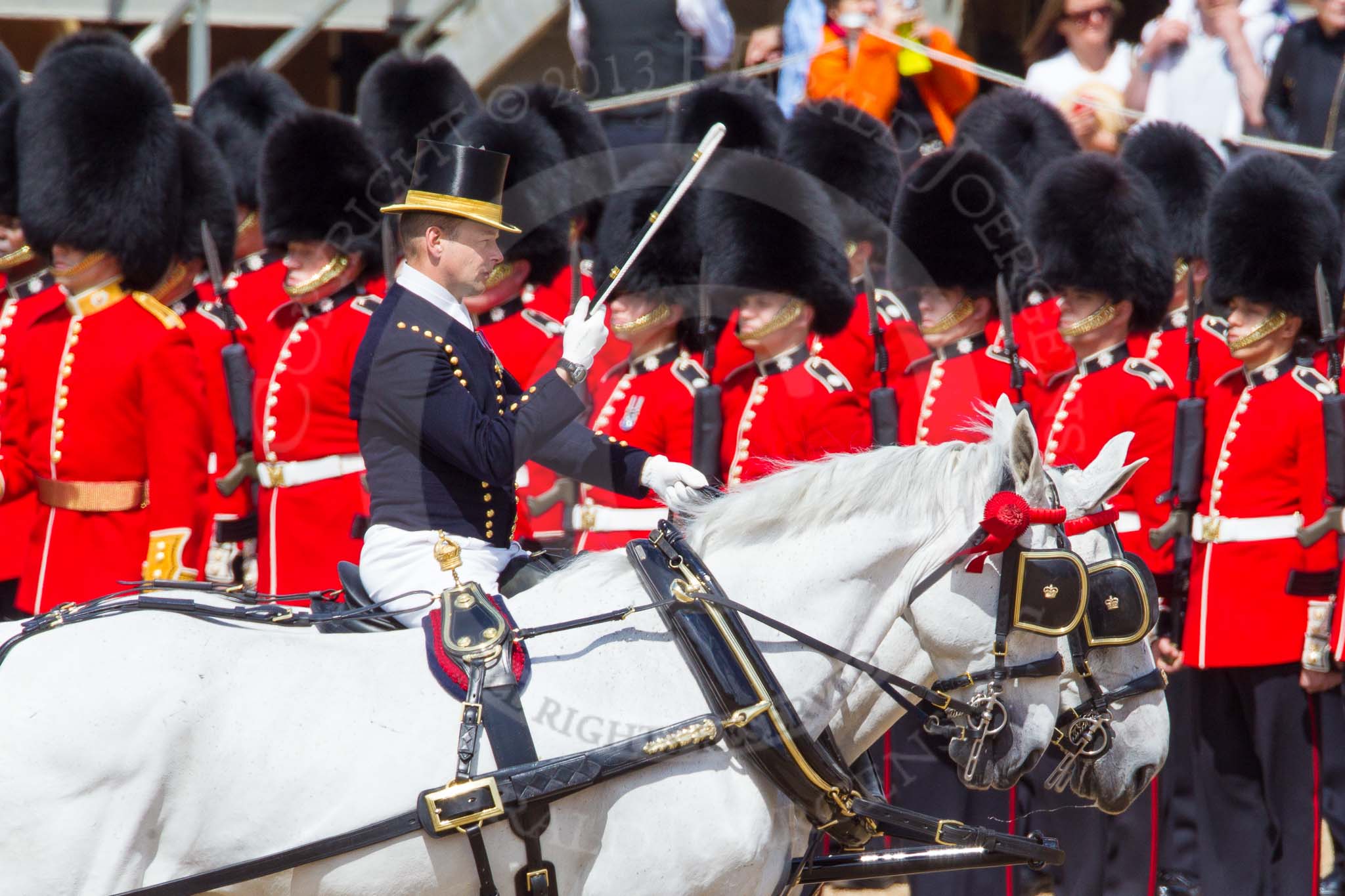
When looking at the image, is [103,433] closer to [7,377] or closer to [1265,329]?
[7,377]

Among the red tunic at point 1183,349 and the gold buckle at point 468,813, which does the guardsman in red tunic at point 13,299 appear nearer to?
the gold buckle at point 468,813

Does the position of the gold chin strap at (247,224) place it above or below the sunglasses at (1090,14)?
below

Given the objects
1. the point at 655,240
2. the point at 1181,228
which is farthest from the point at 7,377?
the point at 1181,228

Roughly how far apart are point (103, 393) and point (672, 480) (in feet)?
7.26

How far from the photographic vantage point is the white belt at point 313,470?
605 centimetres

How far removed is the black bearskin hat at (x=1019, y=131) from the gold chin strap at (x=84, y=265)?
3.56 m

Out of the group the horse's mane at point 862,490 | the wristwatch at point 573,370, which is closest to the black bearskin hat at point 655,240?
the wristwatch at point 573,370

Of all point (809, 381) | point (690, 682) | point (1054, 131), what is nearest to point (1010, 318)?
point (809, 381)

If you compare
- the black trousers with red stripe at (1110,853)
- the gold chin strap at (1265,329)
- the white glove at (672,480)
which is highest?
the white glove at (672,480)

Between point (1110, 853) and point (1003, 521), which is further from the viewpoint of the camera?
point (1110, 853)

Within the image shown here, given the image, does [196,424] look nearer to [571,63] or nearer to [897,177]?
[897,177]

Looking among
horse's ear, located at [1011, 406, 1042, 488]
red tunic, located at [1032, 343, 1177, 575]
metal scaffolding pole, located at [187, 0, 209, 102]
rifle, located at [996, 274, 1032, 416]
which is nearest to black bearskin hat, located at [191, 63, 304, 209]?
metal scaffolding pole, located at [187, 0, 209, 102]

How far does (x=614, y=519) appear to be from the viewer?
575 cm

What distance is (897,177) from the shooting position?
714 cm
